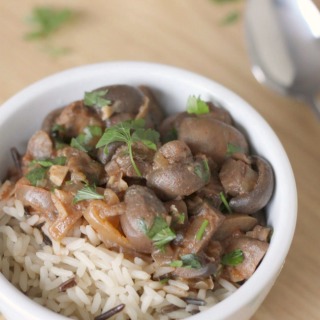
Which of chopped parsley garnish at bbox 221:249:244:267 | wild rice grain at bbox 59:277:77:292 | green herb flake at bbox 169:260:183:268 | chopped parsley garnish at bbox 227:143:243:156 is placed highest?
chopped parsley garnish at bbox 227:143:243:156

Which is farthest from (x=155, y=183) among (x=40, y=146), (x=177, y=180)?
(x=40, y=146)

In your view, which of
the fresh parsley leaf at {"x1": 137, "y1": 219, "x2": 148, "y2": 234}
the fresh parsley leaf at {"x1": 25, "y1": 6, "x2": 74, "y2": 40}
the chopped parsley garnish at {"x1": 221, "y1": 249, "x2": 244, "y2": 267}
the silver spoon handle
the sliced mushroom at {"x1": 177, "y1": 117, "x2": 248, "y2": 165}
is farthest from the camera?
the fresh parsley leaf at {"x1": 25, "y1": 6, "x2": 74, "y2": 40}

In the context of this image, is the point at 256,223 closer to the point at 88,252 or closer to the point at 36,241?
the point at 88,252

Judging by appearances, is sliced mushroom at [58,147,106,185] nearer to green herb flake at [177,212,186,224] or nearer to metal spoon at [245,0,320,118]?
green herb flake at [177,212,186,224]

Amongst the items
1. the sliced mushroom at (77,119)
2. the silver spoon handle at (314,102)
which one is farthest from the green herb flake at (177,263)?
the silver spoon handle at (314,102)

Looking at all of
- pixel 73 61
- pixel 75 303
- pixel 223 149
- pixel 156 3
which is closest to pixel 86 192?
pixel 75 303

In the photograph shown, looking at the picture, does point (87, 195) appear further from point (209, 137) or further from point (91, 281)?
point (209, 137)

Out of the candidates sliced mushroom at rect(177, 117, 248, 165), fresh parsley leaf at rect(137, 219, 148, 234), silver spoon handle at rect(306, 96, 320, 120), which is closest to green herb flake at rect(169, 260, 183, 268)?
fresh parsley leaf at rect(137, 219, 148, 234)
